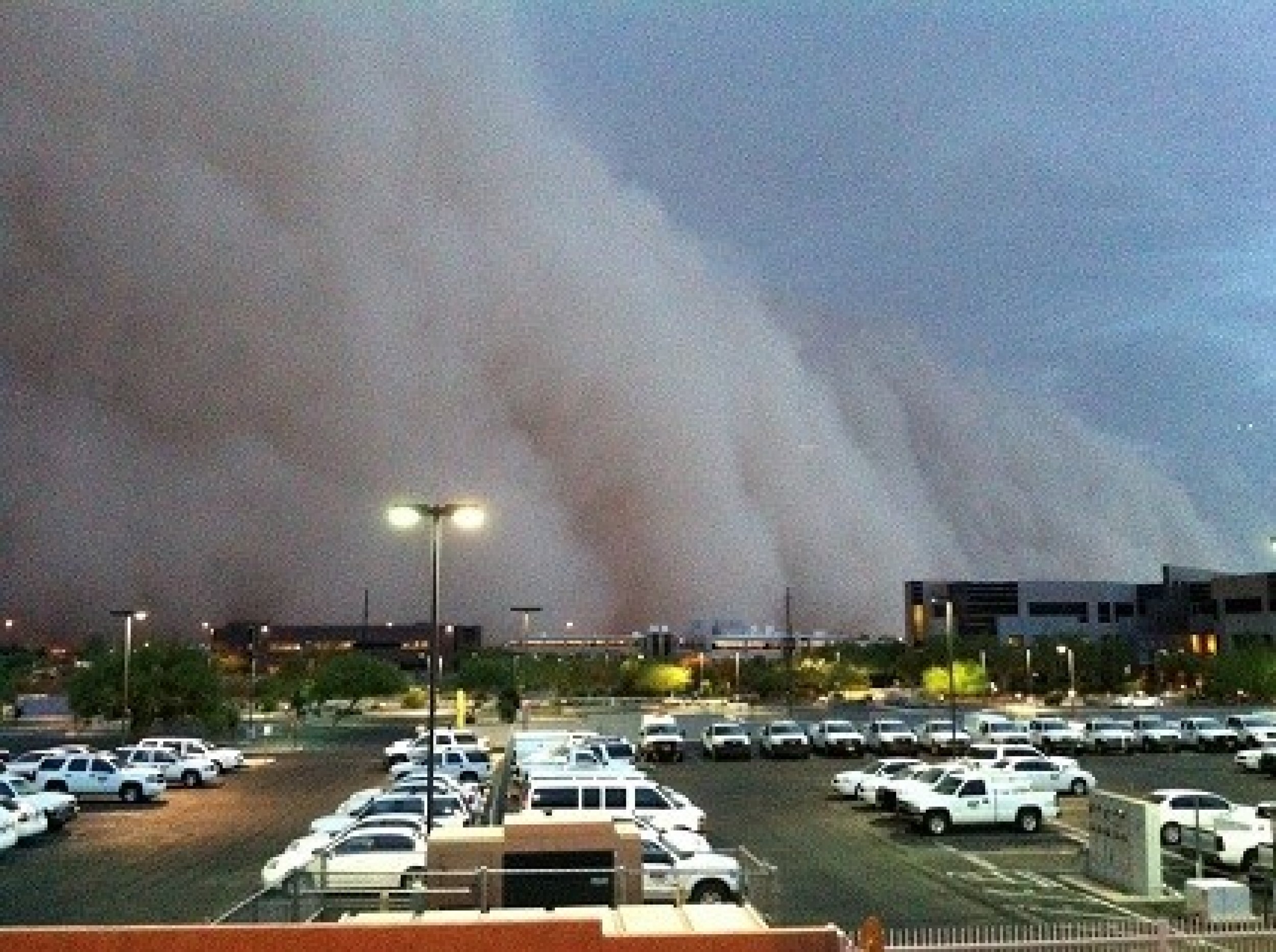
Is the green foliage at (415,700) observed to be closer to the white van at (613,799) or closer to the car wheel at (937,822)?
the car wheel at (937,822)

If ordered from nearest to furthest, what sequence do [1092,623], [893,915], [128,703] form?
1. [893,915]
2. [128,703]
3. [1092,623]

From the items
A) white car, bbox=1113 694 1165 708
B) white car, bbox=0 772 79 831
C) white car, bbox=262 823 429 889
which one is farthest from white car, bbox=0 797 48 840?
white car, bbox=1113 694 1165 708

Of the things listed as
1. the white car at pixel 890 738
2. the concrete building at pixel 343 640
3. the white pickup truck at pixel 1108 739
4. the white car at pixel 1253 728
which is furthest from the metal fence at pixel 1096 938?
the concrete building at pixel 343 640

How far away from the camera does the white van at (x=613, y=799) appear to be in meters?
20.2

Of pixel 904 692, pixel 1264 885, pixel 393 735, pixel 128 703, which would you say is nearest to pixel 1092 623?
pixel 904 692

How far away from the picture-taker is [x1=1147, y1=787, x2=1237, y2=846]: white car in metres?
22.3

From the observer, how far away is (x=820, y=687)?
77.6m

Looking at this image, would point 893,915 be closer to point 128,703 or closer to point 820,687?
point 128,703

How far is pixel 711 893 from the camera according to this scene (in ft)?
51.1

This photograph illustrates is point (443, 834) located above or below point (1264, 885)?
above

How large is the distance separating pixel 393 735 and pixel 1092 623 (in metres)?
71.5

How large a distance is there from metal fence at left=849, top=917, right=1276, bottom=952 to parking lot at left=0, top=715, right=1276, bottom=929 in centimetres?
122

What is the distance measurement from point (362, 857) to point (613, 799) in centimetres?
473

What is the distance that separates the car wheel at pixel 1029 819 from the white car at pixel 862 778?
4.45 meters
